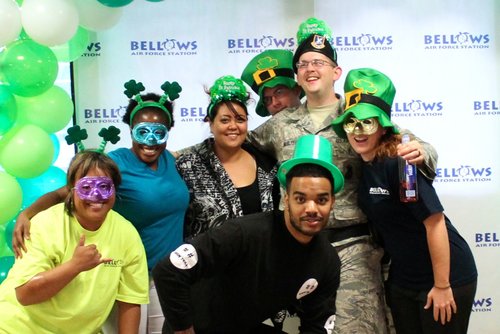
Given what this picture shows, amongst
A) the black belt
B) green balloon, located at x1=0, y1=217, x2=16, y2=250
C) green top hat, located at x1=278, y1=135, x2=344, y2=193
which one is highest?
green top hat, located at x1=278, y1=135, x2=344, y2=193

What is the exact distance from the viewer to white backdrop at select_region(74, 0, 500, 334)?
11.8 feet

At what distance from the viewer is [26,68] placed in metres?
2.56

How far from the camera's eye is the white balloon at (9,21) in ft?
8.11

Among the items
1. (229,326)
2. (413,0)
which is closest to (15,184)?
(229,326)

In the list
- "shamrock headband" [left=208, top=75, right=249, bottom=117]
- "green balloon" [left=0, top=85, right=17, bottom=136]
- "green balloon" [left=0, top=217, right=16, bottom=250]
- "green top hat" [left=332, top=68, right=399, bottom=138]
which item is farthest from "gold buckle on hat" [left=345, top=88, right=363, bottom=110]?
"green balloon" [left=0, top=217, right=16, bottom=250]

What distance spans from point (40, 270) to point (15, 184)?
2.23 feet

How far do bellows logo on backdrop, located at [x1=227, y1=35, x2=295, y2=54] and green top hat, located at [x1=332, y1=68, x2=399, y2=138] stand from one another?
3.85ft

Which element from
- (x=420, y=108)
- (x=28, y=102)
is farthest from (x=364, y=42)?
(x=28, y=102)

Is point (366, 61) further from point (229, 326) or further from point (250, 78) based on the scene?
point (229, 326)

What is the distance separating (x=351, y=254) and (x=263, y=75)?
1.04 m

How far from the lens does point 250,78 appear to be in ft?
10.1

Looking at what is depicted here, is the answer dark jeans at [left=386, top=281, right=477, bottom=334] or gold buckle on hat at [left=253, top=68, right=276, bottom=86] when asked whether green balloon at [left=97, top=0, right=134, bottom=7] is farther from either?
dark jeans at [left=386, top=281, right=477, bottom=334]

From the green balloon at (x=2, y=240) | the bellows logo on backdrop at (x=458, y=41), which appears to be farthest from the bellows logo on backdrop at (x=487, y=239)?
the green balloon at (x=2, y=240)

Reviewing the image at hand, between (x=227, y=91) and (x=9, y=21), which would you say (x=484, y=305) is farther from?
(x=9, y=21)
